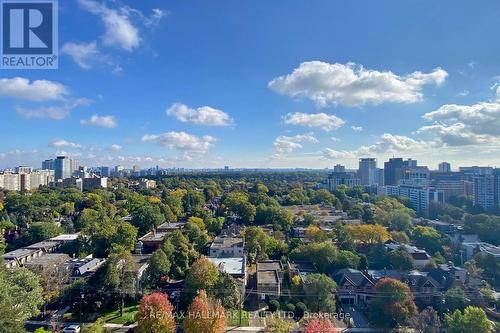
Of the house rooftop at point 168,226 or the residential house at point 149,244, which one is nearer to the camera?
the residential house at point 149,244

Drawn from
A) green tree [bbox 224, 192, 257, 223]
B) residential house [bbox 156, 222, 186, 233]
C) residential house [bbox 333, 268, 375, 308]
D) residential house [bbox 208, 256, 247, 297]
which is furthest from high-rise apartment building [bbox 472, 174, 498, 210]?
residential house [bbox 156, 222, 186, 233]

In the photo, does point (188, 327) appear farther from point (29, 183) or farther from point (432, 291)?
point (29, 183)

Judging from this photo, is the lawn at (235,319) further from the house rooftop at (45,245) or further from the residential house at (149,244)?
the house rooftop at (45,245)

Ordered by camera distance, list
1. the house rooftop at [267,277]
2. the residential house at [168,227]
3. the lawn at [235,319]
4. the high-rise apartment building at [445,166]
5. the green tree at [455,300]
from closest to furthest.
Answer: the lawn at [235,319]
the green tree at [455,300]
the house rooftop at [267,277]
the residential house at [168,227]
the high-rise apartment building at [445,166]

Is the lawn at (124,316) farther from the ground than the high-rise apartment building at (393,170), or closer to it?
closer to it

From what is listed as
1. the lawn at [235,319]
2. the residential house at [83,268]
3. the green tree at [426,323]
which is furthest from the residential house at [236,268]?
the green tree at [426,323]

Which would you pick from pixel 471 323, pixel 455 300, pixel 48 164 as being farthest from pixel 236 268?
pixel 48 164

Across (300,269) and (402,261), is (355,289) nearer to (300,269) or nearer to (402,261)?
(300,269)
